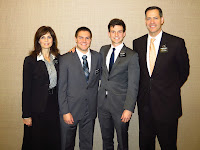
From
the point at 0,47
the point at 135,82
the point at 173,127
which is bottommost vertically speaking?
the point at 173,127

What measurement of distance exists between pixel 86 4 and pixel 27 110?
1.86 m

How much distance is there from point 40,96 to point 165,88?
5.11 ft

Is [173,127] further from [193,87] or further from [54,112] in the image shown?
[54,112]

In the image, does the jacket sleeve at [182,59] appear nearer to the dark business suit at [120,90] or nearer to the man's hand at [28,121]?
the dark business suit at [120,90]

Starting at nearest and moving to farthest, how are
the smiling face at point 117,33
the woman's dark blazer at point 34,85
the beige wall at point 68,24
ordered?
the woman's dark blazer at point 34,85
the smiling face at point 117,33
the beige wall at point 68,24

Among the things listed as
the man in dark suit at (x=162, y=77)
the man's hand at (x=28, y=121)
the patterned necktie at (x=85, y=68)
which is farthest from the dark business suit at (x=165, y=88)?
the man's hand at (x=28, y=121)

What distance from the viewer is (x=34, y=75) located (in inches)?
68.9

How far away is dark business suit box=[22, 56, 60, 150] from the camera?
1.73 metres

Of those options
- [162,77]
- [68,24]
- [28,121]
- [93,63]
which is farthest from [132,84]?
[68,24]

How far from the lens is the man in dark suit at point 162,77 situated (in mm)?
1747

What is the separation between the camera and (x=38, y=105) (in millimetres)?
1764

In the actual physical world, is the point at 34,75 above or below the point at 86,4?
below

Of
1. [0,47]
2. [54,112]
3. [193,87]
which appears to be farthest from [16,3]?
[193,87]

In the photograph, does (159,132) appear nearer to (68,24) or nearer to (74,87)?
(74,87)
